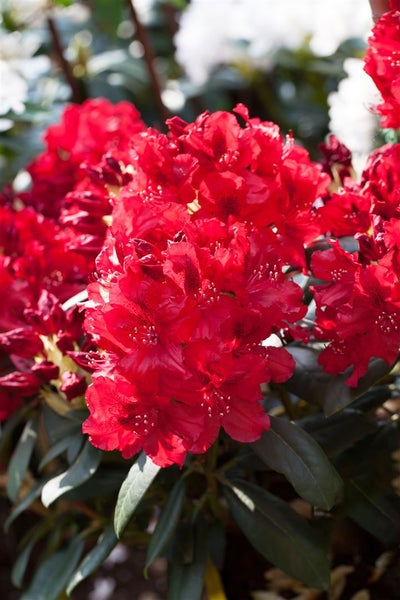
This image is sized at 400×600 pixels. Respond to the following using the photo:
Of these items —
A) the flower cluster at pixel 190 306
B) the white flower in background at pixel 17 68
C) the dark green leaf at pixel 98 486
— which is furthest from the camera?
the white flower in background at pixel 17 68

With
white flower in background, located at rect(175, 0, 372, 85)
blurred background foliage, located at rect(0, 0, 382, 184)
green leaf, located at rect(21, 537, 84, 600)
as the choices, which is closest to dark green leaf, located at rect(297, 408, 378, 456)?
green leaf, located at rect(21, 537, 84, 600)

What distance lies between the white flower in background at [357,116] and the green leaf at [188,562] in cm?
61

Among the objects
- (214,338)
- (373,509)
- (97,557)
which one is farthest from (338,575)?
(214,338)

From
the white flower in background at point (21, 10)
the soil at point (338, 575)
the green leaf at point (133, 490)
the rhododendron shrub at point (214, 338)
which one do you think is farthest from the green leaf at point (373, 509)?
the white flower in background at point (21, 10)

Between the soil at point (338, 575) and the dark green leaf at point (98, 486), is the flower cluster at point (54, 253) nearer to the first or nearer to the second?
the dark green leaf at point (98, 486)

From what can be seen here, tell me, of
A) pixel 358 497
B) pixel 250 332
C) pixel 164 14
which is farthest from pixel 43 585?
pixel 164 14

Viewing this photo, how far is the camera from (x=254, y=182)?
1007 millimetres

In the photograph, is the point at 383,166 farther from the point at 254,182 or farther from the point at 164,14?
the point at 164,14

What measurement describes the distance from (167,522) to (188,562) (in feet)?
0.37

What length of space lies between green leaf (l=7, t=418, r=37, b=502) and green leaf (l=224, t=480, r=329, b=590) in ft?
1.00

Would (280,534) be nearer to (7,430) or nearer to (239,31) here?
(7,430)

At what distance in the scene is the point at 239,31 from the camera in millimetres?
2508

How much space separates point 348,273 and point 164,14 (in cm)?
219

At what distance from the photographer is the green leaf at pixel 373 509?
47.3 inches
